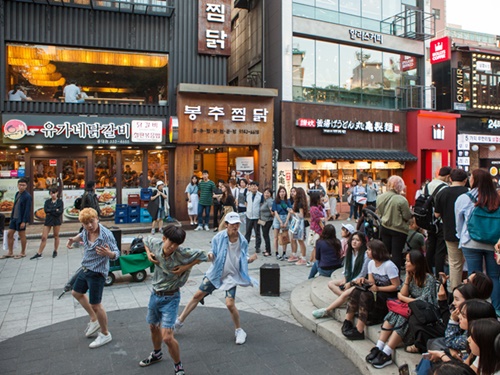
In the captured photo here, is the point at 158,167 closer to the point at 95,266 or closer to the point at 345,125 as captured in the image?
the point at 345,125

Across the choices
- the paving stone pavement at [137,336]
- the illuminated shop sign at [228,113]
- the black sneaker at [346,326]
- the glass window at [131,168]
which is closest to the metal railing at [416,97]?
the illuminated shop sign at [228,113]

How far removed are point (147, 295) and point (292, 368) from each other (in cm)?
363

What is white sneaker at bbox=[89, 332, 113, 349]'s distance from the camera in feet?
17.4

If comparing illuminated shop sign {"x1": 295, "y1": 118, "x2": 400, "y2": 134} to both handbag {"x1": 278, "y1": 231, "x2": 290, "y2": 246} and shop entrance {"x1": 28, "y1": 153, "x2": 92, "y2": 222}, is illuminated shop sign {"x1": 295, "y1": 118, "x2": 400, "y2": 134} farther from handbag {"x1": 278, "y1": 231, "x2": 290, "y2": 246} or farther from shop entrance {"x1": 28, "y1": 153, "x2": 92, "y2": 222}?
shop entrance {"x1": 28, "y1": 153, "x2": 92, "y2": 222}

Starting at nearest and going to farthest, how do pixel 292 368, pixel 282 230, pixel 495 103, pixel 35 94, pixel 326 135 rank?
pixel 292 368 → pixel 282 230 → pixel 35 94 → pixel 326 135 → pixel 495 103

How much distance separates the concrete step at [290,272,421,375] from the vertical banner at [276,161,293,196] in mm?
9955

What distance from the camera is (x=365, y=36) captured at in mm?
20156

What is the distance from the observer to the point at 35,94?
15.1 m

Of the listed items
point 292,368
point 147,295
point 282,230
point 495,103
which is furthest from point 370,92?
point 292,368

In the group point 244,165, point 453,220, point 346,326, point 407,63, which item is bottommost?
point 346,326

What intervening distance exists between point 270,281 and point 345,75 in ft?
49.1

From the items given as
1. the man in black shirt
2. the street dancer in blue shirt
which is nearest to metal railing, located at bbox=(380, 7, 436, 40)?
the man in black shirt

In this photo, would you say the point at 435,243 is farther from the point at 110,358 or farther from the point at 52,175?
the point at 52,175

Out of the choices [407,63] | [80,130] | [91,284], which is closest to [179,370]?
[91,284]
